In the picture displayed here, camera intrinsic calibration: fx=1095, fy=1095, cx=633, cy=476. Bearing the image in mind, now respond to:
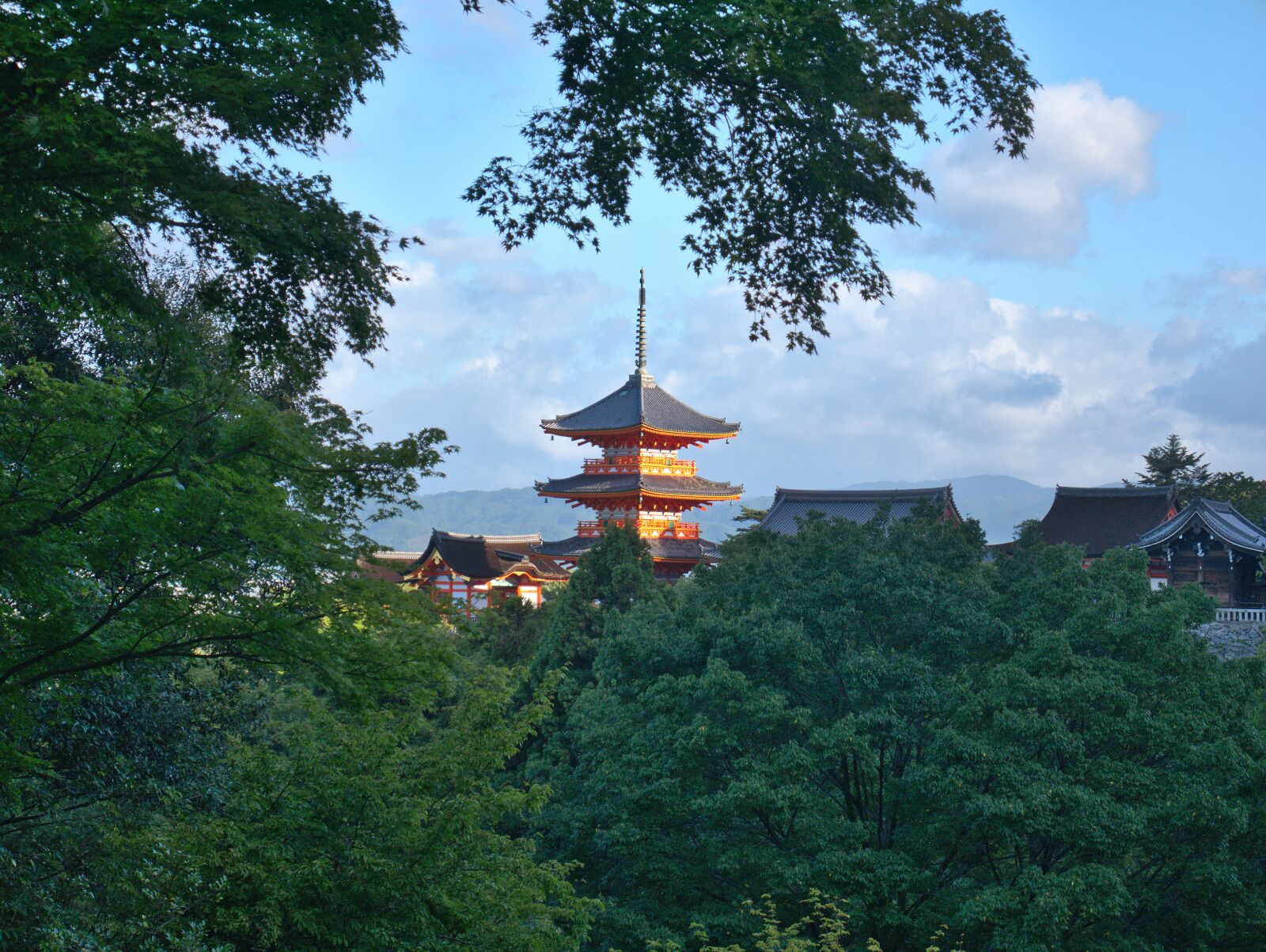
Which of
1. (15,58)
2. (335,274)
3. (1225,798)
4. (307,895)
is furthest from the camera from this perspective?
(1225,798)

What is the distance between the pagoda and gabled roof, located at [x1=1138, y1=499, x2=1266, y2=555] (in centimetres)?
1259

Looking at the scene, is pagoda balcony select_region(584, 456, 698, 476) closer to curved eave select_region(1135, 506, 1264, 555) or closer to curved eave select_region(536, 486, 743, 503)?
curved eave select_region(536, 486, 743, 503)

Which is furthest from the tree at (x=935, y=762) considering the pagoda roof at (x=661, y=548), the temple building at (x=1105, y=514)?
the pagoda roof at (x=661, y=548)

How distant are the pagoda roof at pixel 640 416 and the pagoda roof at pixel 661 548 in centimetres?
329

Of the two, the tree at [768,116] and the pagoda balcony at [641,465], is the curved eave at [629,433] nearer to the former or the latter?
the pagoda balcony at [641,465]

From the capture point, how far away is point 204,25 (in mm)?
4801

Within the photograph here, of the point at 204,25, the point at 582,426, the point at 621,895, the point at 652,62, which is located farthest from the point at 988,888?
the point at 582,426

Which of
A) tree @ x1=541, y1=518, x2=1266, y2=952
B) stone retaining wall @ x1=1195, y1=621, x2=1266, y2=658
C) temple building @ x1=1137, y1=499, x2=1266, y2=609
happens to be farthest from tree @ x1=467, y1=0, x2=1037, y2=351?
temple building @ x1=1137, y1=499, x2=1266, y2=609

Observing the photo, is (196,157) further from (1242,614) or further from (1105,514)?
(1105,514)

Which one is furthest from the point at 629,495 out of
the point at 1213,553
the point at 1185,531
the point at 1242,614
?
the point at 1242,614

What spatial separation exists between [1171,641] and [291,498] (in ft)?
30.2

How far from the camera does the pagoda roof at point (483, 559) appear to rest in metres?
32.2

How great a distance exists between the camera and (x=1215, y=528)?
23719 millimetres

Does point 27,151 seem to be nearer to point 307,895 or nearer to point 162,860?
point 162,860
